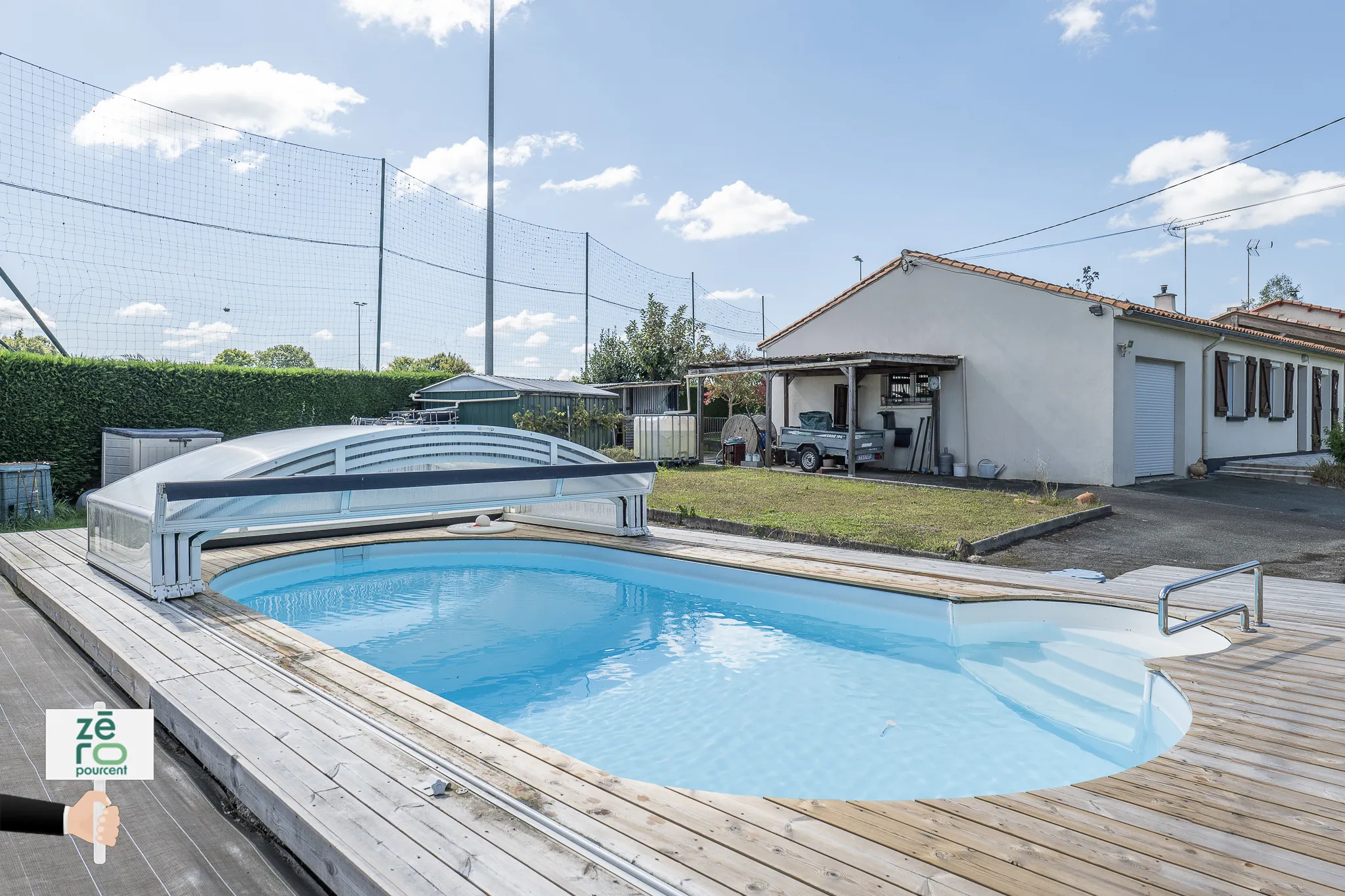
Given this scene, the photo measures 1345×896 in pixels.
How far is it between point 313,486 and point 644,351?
20027 mm

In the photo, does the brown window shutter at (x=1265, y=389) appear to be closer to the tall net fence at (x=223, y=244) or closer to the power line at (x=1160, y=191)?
the power line at (x=1160, y=191)

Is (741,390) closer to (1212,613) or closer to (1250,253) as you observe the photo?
(1212,613)

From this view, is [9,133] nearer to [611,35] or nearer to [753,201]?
[611,35]

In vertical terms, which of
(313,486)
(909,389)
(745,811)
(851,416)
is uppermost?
(909,389)

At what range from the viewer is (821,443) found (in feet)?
53.3

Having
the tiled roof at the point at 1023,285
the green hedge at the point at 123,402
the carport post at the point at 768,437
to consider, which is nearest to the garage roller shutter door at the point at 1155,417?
the tiled roof at the point at 1023,285

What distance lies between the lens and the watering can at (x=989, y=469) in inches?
589

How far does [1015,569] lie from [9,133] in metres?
15.1

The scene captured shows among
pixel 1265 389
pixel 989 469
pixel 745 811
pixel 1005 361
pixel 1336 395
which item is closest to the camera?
pixel 745 811

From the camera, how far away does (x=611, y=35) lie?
51.3ft

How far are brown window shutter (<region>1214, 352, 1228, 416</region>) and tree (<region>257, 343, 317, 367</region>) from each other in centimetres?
1926

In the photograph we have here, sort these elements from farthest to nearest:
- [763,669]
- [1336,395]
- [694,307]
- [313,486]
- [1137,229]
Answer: [694,307]
[1336,395]
[1137,229]
[313,486]
[763,669]

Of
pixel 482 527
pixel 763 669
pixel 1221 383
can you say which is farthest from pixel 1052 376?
pixel 763 669

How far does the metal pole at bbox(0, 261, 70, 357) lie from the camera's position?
1059cm
